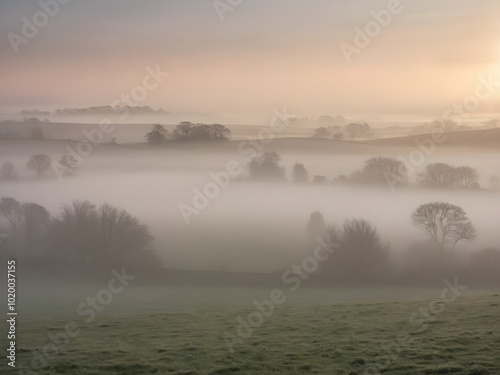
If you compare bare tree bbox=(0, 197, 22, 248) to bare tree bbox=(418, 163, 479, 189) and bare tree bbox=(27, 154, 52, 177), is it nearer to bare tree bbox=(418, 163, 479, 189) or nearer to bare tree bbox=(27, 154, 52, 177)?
bare tree bbox=(27, 154, 52, 177)

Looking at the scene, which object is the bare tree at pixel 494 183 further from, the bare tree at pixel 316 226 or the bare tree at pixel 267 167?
the bare tree at pixel 267 167

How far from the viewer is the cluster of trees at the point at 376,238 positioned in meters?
75.2

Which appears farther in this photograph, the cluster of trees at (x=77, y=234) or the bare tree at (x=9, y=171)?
the bare tree at (x=9, y=171)

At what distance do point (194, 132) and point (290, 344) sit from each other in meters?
101

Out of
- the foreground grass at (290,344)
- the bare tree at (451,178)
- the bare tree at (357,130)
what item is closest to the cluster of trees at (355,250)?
the bare tree at (451,178)

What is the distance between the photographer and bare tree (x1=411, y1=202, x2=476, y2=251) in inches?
3346

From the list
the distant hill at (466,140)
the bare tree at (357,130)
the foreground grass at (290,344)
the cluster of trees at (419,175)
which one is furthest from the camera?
the bare tree at (357,130)

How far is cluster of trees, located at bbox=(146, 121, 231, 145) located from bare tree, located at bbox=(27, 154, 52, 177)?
77.9ft

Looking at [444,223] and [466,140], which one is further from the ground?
[466,140]

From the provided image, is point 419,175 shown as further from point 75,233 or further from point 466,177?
point 75,233

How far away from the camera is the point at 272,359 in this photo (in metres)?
24.8

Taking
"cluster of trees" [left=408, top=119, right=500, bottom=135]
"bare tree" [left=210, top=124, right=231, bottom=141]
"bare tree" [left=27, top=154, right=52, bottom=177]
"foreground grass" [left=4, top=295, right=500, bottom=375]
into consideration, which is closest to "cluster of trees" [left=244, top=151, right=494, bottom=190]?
"cluster of trees" [left=408, top=119, right=500, bottom=135]

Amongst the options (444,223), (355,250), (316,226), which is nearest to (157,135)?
(316,226)

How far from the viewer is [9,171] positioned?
12006 cm
